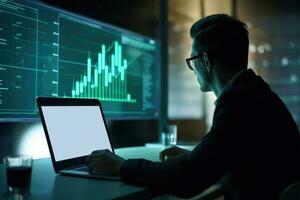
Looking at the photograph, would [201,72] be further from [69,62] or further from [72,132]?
[69,62]

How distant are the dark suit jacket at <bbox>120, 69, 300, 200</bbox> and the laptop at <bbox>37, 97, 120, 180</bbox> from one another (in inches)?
7.4

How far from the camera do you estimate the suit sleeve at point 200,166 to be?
3.13ft

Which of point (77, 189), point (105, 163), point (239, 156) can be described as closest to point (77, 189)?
point (77, 189)

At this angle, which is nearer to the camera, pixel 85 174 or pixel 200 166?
pixel 200 166

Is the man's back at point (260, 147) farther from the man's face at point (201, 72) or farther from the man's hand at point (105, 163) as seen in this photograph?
the man's hand at point (105, 163)

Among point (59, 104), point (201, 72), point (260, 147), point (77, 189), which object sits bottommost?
point (77, 189)

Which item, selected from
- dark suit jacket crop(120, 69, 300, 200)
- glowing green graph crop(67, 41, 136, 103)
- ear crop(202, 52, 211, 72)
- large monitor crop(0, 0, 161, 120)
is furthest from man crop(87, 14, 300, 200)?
glowing green graph crop(67, 41, 136, 103)

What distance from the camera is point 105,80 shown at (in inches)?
79.3

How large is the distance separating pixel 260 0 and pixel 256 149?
97.8 inches

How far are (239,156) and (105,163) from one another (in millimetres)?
391

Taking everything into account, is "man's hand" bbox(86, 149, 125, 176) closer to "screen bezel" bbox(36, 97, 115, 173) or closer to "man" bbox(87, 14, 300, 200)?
"man" bbox(87, 14, 300, 200)

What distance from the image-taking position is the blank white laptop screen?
1.29 metres

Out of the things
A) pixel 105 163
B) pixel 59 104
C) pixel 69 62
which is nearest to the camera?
pixel 105 163

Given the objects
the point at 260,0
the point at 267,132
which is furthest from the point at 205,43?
the point at 260,0
